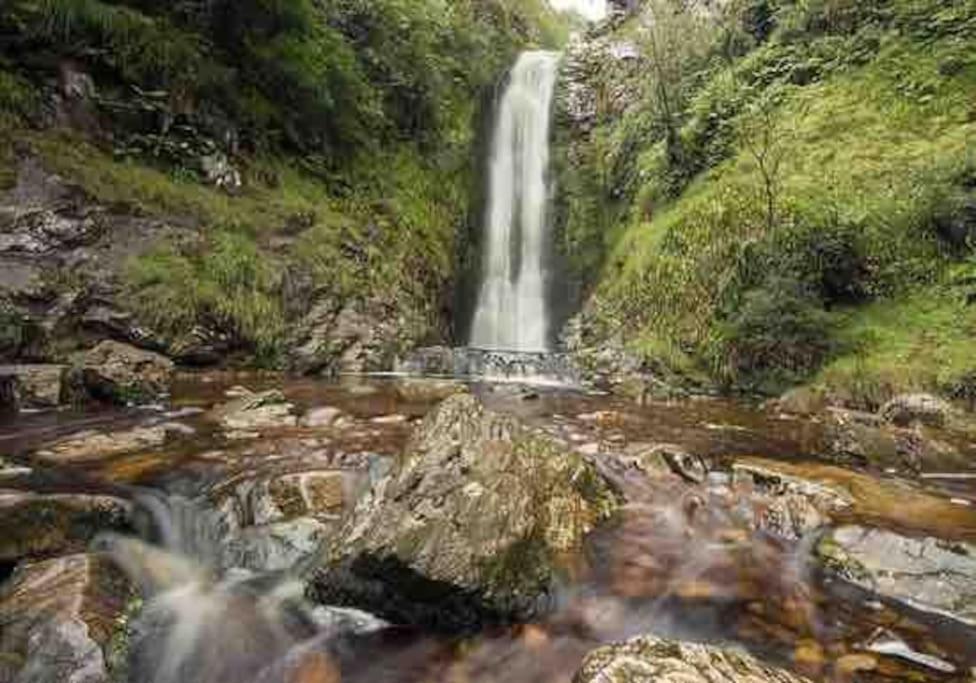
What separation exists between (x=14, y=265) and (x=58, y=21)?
4.66 metres

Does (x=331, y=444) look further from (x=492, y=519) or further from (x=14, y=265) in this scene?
(x=14, y=265)

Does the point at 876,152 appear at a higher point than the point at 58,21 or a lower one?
lower

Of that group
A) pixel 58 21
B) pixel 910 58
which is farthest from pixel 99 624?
pixel 910 58

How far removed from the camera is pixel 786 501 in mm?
5145

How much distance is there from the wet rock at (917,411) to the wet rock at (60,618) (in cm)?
853

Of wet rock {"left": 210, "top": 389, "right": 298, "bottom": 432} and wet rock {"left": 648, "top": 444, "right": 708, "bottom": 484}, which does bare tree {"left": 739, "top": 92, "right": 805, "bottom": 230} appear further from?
wet rock {"left": 210, "top": 389, "right": 298, "bottom": 432}

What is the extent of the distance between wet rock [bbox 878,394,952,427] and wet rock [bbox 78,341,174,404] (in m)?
9.14

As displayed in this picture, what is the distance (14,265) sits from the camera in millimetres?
9328

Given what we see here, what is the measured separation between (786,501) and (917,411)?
453 centimetres

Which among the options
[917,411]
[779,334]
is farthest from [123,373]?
[917,411]

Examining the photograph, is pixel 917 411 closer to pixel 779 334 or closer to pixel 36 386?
pixel 779 334

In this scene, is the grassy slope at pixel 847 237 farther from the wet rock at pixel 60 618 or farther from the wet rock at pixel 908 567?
the wet rock at pixel 60 618

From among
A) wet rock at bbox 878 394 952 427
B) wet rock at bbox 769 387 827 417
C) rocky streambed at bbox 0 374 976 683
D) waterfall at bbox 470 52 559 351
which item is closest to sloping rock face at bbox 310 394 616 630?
rocky streambed at bbox 0 374 976 683

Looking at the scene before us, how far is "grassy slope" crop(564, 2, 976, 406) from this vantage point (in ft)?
33.2
